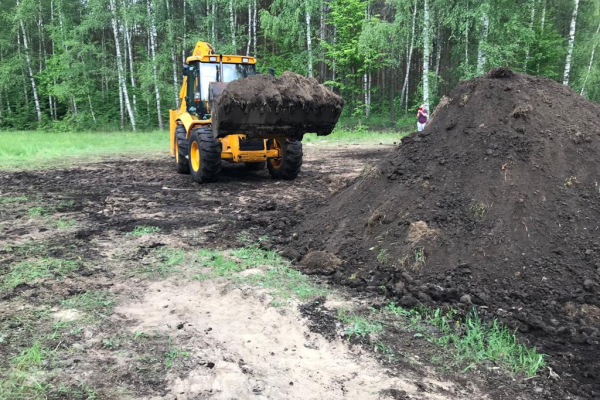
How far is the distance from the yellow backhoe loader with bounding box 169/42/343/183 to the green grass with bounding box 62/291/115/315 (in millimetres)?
4578

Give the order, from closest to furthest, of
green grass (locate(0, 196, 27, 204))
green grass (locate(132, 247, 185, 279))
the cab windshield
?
1. green grass (locate(132, 247, 185, 279))
2. green grass (locate(0, 196, 27, 204))
3. the cab windshield

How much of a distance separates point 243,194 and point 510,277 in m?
5.43

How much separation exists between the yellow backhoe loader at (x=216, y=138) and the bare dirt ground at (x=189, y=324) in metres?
2.27

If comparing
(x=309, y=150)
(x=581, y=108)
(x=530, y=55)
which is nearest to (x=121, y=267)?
(x=581, y=108)

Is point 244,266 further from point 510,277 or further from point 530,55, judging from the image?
point 530,55

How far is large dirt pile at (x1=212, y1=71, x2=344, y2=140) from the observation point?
24.1 feet

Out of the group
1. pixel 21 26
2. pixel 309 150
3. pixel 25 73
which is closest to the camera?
pixel 309 150

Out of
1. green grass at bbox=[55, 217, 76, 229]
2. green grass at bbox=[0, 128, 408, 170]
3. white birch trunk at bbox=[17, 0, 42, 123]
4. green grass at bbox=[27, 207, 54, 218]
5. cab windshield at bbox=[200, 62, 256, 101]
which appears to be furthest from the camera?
white birch trunk at bbox=[17, 0, 42, 123]

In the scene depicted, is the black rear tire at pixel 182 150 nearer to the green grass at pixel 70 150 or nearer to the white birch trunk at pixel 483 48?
the green grass at pixel 70 150

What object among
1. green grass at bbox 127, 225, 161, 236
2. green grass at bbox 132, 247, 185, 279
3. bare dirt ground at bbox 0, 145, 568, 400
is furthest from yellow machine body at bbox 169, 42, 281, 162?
green grass at bbox 132, 247, 185, 279

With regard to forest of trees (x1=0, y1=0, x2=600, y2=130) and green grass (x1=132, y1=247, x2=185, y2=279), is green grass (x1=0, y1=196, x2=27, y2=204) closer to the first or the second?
green grass (x1=132, y1=247, x2=185, y2=279)

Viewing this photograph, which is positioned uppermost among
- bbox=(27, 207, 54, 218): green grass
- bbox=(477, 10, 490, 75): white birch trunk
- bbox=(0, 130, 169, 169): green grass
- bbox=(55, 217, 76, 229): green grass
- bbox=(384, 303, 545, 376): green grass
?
bbox=(477, 10, 490, 75): white birch trunk

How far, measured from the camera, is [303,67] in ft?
75.3

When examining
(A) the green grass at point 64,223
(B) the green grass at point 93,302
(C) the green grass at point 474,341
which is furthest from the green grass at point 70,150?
(C) the green grass at point 474,341
